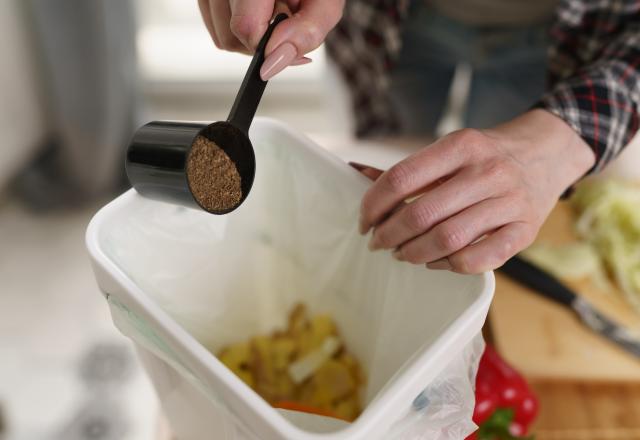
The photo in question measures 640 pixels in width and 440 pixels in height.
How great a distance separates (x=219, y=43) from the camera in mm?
546

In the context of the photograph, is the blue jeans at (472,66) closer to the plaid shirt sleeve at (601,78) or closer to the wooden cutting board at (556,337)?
the plaid shirt sleeve at (601,78)

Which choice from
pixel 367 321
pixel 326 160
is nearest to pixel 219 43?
pixel 326 160

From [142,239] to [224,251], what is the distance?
10cm

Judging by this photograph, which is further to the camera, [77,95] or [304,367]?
[77,95]

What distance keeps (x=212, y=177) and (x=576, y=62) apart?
1.56 feet

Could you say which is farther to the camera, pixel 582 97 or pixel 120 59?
pixel 120 59

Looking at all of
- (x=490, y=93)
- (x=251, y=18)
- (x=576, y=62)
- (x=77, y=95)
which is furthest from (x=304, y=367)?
(x=77, y=95)

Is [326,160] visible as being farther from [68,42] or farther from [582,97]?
[68,42]

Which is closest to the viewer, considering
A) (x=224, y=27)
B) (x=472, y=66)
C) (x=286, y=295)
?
(x=224, y=27)

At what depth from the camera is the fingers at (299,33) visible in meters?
0.46

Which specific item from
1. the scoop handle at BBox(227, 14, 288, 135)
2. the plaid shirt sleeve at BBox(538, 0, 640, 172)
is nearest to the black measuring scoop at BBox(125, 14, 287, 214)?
the scoop handle at BBox(227, 14, 288, 135)

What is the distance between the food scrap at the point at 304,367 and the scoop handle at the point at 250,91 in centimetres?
22

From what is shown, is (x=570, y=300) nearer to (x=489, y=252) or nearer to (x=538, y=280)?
(x=538, y=280)

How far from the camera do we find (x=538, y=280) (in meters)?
0.72
